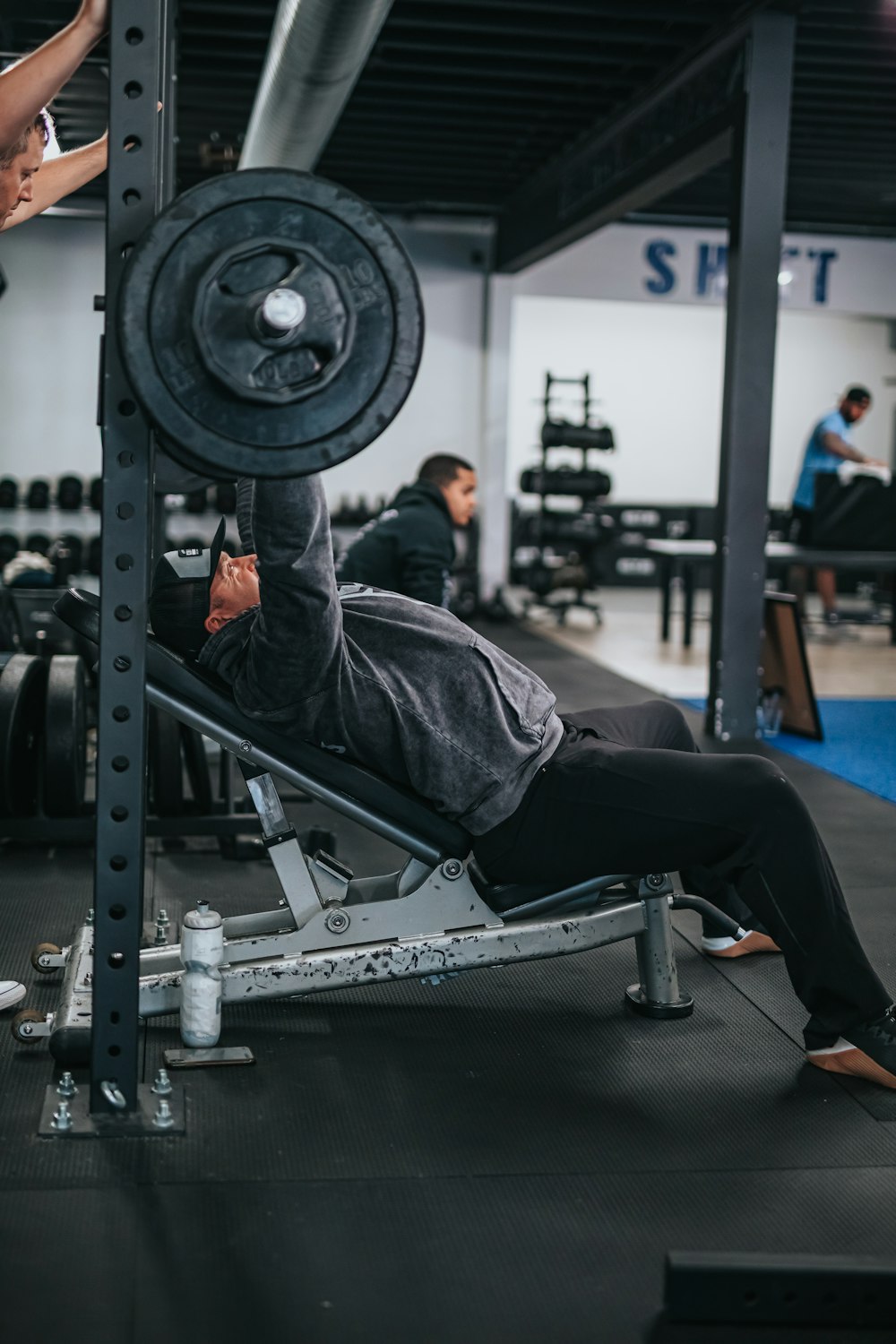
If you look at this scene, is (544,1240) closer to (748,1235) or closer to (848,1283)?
(748,1235)

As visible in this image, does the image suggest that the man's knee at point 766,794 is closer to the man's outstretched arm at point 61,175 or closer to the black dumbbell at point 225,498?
the man's outstretched arm at point 61,175

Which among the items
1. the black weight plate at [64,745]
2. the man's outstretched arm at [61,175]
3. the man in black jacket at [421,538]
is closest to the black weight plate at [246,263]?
the man's outstretched arm at [61,175]

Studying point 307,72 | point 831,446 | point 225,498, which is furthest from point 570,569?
point 307,72

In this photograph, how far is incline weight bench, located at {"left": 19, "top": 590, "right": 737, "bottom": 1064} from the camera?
2232 mm

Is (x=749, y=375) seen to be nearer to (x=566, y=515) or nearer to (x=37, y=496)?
(x=566, y=515)

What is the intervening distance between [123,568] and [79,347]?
8302 millimetres

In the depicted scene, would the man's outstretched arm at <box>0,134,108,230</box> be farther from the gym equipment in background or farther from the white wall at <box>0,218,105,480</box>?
the white wall at <box>0,218,105,480</box>

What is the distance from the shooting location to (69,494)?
8930mm

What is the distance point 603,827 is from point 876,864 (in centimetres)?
169

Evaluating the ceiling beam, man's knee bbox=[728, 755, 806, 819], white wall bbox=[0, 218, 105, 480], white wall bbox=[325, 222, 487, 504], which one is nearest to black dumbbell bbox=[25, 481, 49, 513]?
white wall bbox=[0, 218, 105, 480]

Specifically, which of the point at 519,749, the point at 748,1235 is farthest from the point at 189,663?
the point at 748,1235

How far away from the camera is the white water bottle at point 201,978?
86.0 inches

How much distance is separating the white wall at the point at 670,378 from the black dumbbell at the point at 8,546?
5.91m

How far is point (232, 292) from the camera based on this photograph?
170 centimetres
